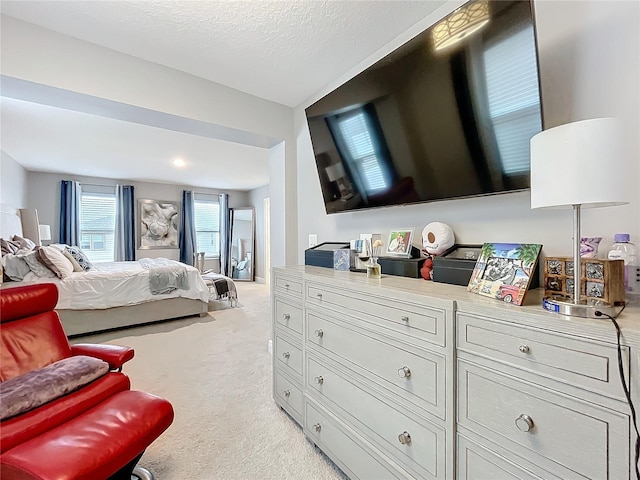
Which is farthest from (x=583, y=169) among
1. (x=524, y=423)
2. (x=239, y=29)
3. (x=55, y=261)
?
(x=55, y=261)

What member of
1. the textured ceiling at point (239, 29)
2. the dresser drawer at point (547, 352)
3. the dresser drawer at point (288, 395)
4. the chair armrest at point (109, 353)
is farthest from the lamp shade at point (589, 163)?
the chair armrest at point (109, 353)

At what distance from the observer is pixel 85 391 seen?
4.45 ft

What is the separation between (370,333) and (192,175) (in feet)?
19.3

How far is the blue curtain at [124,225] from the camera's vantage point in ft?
21.2

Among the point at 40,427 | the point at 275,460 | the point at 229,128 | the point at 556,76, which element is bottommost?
the point at 275,460

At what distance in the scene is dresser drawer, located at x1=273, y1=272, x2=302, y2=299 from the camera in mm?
1826

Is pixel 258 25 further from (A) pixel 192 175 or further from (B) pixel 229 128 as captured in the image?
(A) pixel 192 175

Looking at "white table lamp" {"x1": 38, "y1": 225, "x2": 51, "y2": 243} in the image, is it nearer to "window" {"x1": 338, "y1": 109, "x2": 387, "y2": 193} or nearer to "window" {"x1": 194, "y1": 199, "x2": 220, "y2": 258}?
"window" {"x1": 194, "y1": 199, "x2": 220, "y2": 258}

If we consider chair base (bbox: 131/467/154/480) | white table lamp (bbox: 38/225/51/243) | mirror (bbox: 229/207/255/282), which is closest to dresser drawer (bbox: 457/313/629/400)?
chair base (bbox: 131/467/154/480)

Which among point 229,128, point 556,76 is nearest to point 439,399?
point 556,76

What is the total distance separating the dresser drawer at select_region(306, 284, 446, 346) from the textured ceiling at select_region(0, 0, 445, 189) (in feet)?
5.12

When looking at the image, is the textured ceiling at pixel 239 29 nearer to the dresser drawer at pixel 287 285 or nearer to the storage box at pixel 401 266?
the storage box at pixel 401 266

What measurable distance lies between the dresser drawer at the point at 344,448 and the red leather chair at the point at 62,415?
760 millimetres

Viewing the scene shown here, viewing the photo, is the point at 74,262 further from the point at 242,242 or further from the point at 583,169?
the point at 583,169
